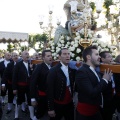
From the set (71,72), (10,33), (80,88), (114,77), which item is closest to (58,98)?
(71,72)

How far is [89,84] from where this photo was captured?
3.36 meters

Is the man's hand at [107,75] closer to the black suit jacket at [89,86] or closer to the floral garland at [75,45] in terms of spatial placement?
the black suit jacket at [89,86]

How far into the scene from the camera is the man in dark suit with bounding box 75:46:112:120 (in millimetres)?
3373

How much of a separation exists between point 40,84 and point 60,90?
40.6 inches

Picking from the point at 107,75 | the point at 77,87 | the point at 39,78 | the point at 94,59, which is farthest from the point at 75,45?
the point at 107,75

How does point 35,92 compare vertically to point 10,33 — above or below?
below

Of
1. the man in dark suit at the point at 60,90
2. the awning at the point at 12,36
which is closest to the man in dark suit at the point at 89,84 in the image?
the man in dark suit at the point at 60,90

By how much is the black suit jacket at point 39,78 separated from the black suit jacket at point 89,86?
1630 mm

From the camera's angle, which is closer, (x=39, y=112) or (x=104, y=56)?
(x=104, y=56)

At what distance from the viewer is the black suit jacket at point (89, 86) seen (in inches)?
129

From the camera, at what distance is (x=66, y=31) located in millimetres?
6914

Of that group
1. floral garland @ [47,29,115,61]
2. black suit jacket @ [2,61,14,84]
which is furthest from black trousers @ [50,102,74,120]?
black suit jacket @ [2,61,14,84]

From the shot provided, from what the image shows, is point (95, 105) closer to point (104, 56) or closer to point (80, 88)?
point (80, 88)

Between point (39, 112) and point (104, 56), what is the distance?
1.74m
